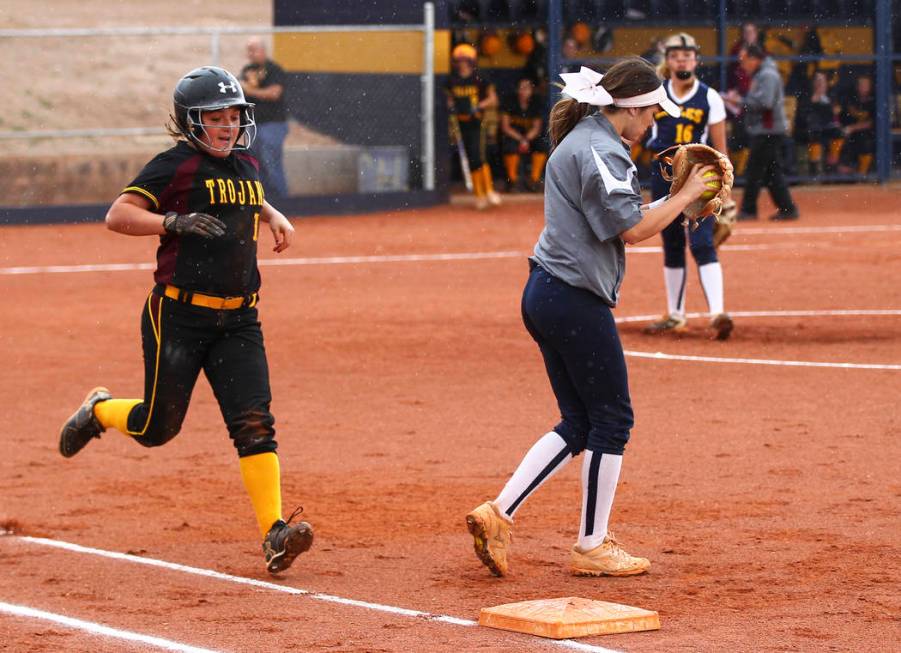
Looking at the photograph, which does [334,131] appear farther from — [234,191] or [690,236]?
[234,191]

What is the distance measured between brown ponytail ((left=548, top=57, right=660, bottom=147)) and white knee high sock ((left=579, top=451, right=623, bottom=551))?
4.37ft

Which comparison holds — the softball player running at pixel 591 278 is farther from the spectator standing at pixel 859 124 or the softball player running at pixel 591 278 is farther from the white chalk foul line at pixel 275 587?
the spectator standing at pixel 859 124

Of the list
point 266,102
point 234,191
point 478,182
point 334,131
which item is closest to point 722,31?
point 478,182

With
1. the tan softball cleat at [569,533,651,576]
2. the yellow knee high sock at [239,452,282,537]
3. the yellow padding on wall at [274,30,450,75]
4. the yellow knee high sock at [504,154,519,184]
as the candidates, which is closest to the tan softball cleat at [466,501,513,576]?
the tan softball cleat at [569,533,651,576]

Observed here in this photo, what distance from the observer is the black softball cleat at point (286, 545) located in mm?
6234

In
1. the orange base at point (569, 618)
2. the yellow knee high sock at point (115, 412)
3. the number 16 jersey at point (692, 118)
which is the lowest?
the orange base at point (569, 618)

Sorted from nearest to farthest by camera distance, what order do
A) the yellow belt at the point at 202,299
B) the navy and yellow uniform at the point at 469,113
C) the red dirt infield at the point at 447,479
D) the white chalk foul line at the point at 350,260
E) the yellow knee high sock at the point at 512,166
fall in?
the red dirt infield at the point at 447,479 < the yellow belt at the point at 202,299 < the white chalk foul line at the point at 350,260 < the navy and yellow uniform at the point at 469,113 < the yellow knee high sock at the point at 512,166

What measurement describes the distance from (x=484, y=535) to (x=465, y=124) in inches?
715

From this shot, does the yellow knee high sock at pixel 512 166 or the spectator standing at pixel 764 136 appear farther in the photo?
the yellow knee high sock at pixel 512 166

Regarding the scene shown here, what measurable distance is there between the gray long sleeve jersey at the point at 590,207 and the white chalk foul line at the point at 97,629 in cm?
206

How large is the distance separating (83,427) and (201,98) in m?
1.88

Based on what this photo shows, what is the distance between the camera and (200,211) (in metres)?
6.44

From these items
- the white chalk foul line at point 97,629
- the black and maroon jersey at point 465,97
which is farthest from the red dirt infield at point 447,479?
the black and maroon jersey at point 465,97

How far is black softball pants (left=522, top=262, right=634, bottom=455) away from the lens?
241 inches
